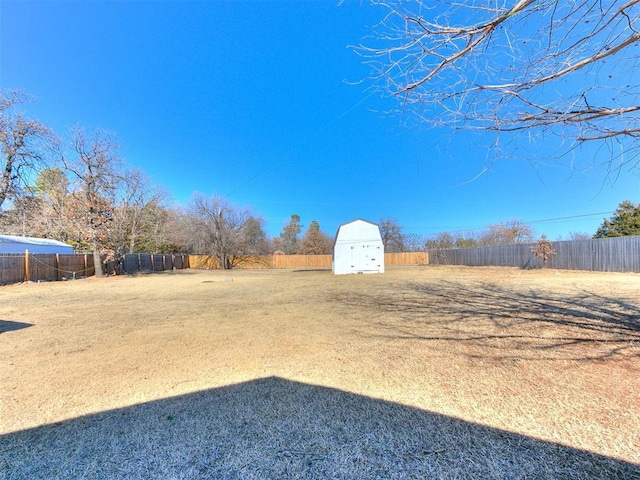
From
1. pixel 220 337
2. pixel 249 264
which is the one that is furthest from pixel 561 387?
pixel 249 264

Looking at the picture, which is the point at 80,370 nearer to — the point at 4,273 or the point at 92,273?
the point at 4,273

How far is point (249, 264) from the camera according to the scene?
123 feet

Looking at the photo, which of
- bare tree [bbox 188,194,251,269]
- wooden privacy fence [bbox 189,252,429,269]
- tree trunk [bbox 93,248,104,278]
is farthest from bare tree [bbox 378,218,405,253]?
tree trunk [bbox 93,248,104,278]

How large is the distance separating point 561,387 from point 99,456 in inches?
139

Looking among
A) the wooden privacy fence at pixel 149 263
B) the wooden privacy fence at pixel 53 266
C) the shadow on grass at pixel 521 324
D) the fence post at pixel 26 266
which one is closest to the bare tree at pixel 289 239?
the wooden privacy fence at pixel 149 263

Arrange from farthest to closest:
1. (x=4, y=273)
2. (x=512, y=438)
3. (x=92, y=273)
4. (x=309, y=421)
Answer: (x=92, y=273), (x=4, y=273), (x=309, y=421), (x=512, y=438)

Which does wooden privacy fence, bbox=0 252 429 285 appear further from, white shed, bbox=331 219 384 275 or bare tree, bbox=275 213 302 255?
white shed, bbox=331 219 384 275

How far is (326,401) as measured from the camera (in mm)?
2438

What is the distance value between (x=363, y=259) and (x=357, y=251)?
0.76 metres

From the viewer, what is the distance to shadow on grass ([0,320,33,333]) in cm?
518

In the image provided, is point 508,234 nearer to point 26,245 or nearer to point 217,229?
point 217,229

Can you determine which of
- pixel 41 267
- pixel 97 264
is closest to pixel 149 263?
pixel 97 264

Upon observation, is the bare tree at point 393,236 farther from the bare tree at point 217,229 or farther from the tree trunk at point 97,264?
the tree trunk at point 97,264

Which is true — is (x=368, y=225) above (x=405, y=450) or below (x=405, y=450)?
above
